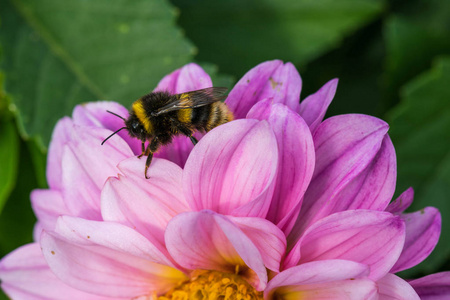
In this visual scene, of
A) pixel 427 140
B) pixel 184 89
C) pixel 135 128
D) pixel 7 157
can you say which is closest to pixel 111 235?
pixel 135 128

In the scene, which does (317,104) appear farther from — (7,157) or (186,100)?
(7,157)

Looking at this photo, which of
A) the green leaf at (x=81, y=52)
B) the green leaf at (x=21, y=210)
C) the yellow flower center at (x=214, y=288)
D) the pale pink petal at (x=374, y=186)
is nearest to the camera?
the pale pink petal at (x=374, y=186)

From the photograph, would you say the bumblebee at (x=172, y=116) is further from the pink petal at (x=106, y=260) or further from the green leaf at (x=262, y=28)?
the green leaf at (x=262, y=28)

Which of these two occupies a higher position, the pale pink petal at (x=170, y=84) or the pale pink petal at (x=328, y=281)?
the pale pink petal at (x=170, y=84)

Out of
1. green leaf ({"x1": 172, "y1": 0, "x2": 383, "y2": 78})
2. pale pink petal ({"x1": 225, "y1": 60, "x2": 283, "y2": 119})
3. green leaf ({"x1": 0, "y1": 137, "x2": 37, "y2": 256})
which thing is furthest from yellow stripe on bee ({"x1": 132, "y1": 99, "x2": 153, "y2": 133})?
green leaf ({"x1": 172, "y1": 0, "x2": 383, "y2": 78})

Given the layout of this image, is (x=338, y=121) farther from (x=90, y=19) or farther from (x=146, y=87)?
(x=90, y=19)

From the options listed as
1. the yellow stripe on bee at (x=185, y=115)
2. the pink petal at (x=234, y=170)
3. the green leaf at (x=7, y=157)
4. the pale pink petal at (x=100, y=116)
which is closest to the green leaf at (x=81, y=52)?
the green leaf at (x=7, y=157)

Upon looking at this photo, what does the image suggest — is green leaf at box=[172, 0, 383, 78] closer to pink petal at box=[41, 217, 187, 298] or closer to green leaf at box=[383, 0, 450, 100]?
green leaf at box=[383, 0, 450, 100]
